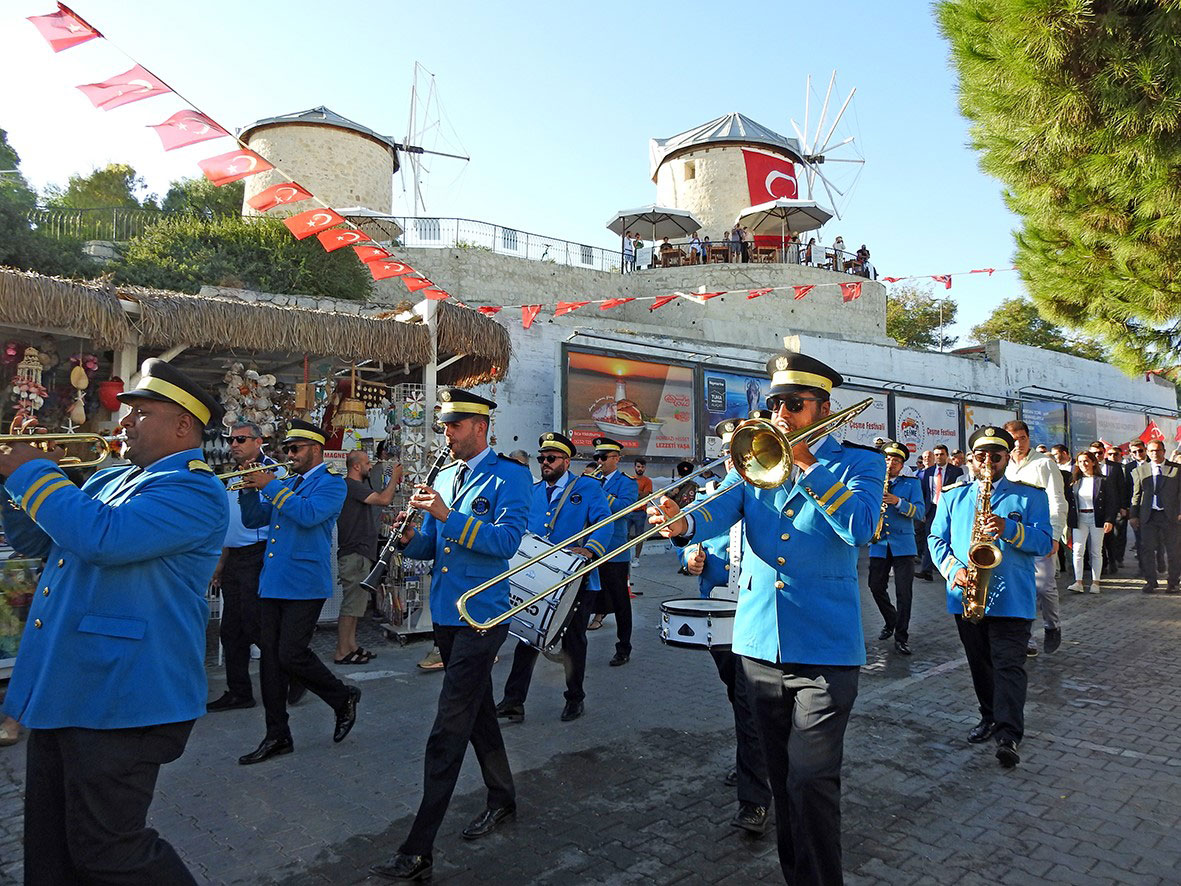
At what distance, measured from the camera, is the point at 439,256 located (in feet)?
82.6

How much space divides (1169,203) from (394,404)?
23.8 ft

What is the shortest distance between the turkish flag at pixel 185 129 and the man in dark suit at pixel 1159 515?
13228 mm

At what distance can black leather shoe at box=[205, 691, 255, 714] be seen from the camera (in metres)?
5.96

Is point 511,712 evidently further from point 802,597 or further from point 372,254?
point 372,254

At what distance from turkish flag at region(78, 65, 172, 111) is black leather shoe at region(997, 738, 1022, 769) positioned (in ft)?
30.3

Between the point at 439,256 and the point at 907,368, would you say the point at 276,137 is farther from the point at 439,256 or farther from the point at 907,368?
the point at 907,368

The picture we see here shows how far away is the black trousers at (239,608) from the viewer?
19.5ft

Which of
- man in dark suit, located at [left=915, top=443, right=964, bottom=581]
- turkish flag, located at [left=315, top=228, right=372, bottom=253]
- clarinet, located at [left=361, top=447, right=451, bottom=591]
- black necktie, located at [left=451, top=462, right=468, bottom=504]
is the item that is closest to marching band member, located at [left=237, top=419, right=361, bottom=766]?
clarinet, located at [left=361, top=447, right=451, bottom=591]

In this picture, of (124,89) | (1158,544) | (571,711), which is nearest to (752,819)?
(571,711)

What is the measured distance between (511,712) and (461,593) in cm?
216

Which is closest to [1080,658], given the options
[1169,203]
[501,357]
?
[1169,203]

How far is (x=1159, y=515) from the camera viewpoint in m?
11.9

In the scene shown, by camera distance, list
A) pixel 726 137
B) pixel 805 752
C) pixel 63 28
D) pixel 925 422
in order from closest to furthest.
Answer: pixel 805 752 → pixel 63 28 → pixel 925 422 → pixel 726 137

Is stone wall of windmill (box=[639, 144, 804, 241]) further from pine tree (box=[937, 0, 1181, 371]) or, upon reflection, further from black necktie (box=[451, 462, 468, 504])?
black necktie (box=[451, 462, 468, 504])
